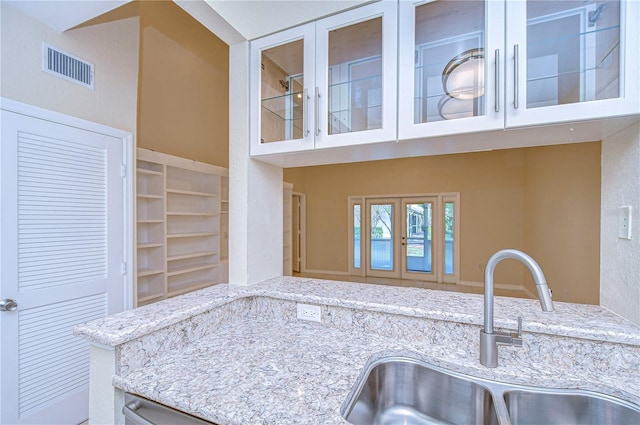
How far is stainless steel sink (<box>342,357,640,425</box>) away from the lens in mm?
845

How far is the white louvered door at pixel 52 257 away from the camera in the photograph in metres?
1.63

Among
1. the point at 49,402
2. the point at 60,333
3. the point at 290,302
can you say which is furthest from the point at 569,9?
the point at 49,402

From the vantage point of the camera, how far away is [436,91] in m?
1.15

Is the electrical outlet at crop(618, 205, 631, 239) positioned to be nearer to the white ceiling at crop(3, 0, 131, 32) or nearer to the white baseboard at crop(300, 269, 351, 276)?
the white ceiling at crop(3, 0, 131, 32)

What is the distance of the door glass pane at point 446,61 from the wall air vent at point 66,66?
7.15 feet

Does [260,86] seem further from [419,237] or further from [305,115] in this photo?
[419,237]

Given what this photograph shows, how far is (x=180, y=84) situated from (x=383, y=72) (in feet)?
12.4

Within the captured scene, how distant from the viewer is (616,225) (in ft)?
3.51

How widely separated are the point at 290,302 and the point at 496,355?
2.81ft

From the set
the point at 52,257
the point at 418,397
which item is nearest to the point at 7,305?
the point at 52,257

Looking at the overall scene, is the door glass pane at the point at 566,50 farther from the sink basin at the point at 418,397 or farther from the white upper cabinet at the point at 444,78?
the sink basin at the point at 418,397

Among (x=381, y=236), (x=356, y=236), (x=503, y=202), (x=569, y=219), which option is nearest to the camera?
(x=569, y=219)

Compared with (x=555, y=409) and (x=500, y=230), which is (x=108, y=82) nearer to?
(x=555, y=409)

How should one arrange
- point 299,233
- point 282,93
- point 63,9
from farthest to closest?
point 299,233 → point 63,9 → point 282,93
